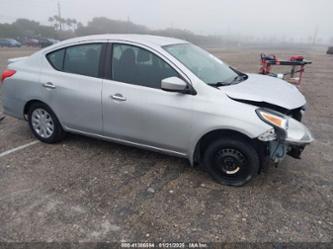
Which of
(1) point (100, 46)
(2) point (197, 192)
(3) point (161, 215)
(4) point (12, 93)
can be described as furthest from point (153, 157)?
(4) point (12, 93)

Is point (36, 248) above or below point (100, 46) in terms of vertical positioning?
below

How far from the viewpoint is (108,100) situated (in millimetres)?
3408

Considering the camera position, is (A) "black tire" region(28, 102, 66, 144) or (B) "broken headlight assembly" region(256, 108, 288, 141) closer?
(B) "broken headlight assembly" region(256, 108, 288, 141)

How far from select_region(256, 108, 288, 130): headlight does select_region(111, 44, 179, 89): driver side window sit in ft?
3.42

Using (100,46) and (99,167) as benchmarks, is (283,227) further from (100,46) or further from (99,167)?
(100,46)

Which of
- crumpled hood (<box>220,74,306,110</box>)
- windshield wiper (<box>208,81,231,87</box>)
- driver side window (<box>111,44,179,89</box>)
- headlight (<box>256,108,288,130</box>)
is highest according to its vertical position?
driver side window (<box>111,44,179,89</box>)

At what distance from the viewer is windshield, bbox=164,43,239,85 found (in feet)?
10.6

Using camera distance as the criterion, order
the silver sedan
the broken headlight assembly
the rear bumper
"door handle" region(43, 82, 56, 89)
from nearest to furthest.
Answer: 1. the broken headlight assembly
2. the silver sedan
3. "door handle" region(43, 82, 56, 89)
4. the rear bumper

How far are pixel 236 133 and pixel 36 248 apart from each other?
7.32 feet

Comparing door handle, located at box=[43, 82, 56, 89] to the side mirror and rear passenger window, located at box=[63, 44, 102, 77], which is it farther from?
the side mirror

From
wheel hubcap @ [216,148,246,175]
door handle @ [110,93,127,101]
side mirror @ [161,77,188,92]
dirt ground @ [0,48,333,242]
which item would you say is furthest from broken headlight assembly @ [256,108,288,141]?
door handle @ [110,93,127,101]

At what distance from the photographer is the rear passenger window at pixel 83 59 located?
11.7 ft

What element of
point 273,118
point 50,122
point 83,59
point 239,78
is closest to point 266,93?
point 273,118

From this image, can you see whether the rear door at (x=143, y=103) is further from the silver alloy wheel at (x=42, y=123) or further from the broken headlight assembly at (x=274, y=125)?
the silver alloy wheel at (x=42, y=123)
